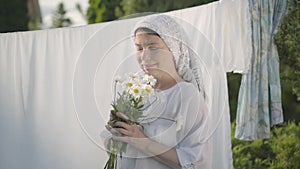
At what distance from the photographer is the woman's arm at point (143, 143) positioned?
2.28m

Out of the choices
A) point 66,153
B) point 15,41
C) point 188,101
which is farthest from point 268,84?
point 15,41

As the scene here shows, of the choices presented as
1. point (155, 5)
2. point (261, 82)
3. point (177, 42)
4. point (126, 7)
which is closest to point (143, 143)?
point (177, 42)

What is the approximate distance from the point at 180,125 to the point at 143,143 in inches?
6.1

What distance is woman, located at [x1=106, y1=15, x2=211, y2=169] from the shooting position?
2285mm

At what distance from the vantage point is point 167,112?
230 cm

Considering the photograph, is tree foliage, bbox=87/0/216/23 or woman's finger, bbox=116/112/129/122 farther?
tree foliage, bbox=87/0/216/23

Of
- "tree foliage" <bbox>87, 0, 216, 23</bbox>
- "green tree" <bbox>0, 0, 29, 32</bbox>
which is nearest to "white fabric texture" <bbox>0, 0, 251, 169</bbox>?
"tree foliage" <bbox>87, 0, 216, 23</bbox>

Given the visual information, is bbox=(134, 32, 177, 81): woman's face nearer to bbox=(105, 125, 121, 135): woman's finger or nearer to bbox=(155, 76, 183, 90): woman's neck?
Answer: bbox=(155, 76, 183, 90): woman's neck

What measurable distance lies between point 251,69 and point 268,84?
0.47 ft

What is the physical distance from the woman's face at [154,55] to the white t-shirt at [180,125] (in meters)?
0.09

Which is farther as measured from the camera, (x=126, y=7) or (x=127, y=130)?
(x=126, y=7)

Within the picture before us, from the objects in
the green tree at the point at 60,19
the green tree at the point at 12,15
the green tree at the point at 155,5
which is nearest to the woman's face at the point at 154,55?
the green tree at the point at 155,5

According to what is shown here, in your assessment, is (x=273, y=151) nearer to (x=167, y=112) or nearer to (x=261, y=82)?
(x=261, y=82)

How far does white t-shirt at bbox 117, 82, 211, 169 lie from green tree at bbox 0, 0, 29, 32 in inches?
278
